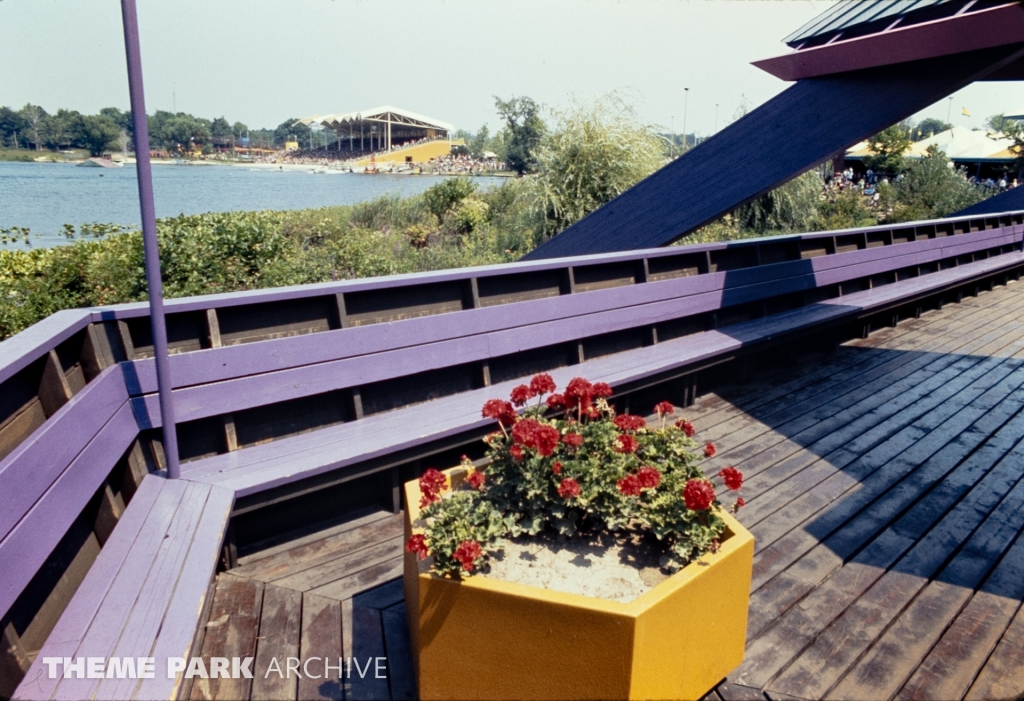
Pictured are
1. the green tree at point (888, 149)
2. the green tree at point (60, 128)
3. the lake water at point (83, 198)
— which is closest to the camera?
→ the green tree at point (60, 128)

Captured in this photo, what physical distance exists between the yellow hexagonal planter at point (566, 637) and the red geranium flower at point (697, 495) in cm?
15

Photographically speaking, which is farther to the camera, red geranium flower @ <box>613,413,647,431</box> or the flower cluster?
red geranium flower @ <box>613,413,647,431</box>

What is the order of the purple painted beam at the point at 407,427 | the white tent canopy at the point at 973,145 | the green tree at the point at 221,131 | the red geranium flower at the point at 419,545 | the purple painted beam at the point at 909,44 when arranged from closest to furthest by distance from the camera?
the red geranium flower at the point at 419,545, the purple painted beam at the point at 407,427, the purple painted beam at the point at 909,44, the white tent canopy at the point at 973,145, the green tree at the point at 221,131

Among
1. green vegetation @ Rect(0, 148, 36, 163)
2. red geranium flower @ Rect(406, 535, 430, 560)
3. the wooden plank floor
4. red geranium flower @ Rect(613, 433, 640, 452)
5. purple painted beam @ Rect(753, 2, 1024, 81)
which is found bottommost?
the wooden plank floor

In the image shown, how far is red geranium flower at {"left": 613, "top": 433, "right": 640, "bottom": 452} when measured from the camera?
7.37 feet

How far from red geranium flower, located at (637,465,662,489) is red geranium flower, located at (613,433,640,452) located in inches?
5.2

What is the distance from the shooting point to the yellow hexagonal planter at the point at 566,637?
1.85m

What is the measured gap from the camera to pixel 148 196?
256 centimetres

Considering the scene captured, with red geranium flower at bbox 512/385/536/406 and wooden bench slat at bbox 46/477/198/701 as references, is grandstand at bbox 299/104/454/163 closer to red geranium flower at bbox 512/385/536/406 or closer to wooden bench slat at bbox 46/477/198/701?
wooden bench slat at bbox 46/477/198/701

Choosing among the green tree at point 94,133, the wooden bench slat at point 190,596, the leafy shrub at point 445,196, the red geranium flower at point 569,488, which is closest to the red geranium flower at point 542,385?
the red geranium flower at point 569,488

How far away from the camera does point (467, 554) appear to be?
1903mm

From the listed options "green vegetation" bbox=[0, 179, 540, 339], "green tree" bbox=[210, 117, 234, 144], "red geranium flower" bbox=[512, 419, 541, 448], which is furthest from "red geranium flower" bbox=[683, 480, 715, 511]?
"green tree" bbox=[210, 117, 234, 144]

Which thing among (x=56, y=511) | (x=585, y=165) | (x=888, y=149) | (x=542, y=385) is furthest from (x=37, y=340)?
(x=888, y=149)

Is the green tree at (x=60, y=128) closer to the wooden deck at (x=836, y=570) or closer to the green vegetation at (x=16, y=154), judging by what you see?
the green vegetation at (x=16, y=154)
